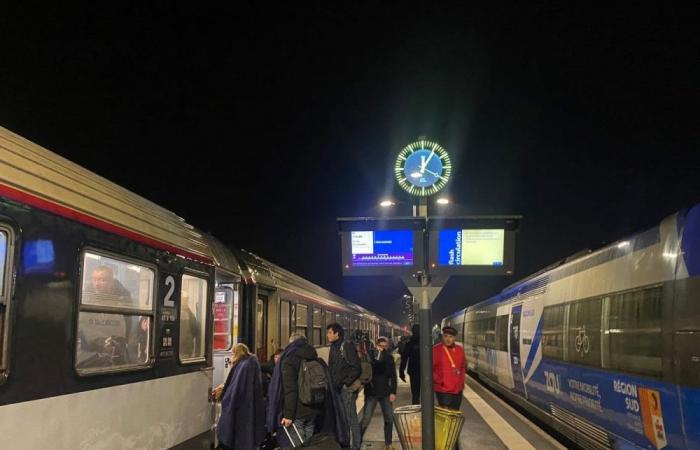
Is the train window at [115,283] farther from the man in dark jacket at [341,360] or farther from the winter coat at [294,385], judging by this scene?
the man in dark jacket at [341,360]

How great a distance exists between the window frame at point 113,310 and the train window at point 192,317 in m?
0.67

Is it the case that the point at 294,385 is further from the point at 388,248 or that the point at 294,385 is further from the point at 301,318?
the point at 301,318

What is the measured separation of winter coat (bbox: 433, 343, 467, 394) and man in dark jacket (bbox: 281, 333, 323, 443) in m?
2.19

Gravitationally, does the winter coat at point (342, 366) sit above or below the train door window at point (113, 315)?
below

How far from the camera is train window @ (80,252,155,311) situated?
15.1 ft

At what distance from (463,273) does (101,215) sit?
10.1 feet

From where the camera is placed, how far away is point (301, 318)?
13141 mm

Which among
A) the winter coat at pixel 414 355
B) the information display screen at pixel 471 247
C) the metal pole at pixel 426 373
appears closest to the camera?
the metal pole at pixel 426 373

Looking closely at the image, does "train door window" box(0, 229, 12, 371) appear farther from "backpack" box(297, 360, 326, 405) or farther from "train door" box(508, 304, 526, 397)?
"train door" box(508, 304, 526, 397)

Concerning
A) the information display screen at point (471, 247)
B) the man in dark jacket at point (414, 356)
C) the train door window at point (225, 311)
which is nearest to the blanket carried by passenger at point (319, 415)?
the information display screen at point (471, 247)

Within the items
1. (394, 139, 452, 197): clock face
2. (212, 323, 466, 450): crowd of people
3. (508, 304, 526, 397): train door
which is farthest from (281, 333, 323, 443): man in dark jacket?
(508, 304, 526, 397): train door

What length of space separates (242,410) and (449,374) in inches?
107

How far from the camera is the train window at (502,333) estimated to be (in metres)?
14.9

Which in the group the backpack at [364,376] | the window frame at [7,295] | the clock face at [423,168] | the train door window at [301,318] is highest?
the clock face at [423,168]
